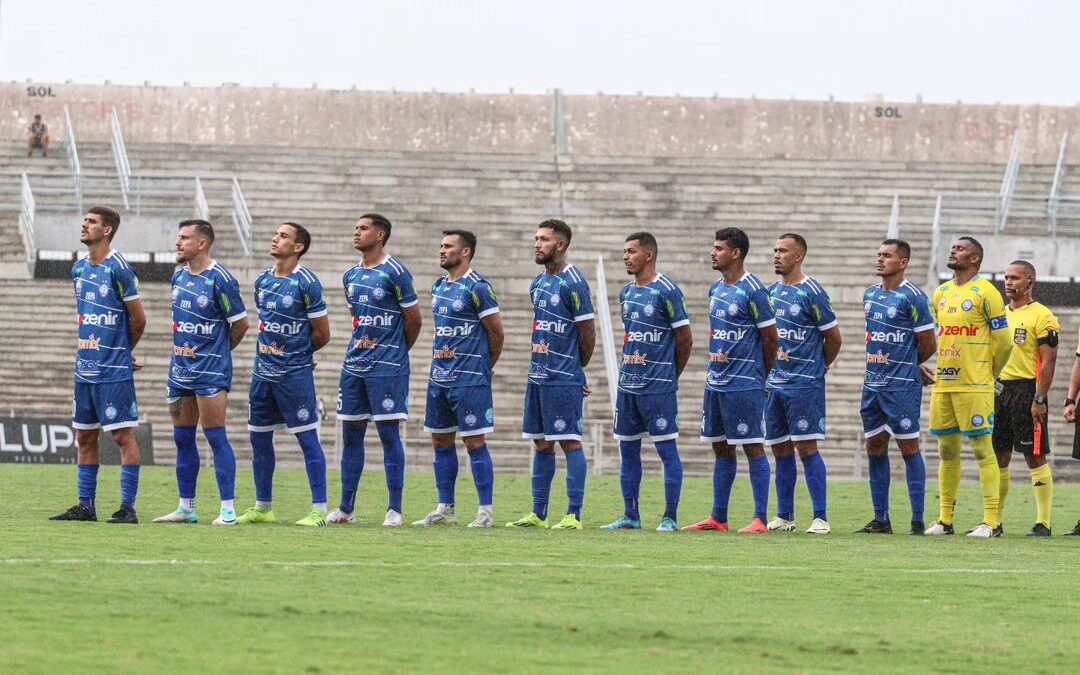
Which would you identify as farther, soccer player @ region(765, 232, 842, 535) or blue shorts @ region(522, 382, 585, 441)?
soccer player @ region(765, 232, 842, 535)

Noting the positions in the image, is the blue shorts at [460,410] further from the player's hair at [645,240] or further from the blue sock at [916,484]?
the blue sock at [916,484]

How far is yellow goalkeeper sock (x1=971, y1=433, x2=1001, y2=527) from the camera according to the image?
543 inches

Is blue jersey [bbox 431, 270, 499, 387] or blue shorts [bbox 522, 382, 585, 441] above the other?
blue jersey [bbox 431, 270, 499, 387]

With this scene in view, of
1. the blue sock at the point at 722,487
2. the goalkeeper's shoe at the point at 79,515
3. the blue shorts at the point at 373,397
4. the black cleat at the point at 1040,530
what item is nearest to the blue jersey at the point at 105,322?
the goalkeeper's shoe at the point at 79,515

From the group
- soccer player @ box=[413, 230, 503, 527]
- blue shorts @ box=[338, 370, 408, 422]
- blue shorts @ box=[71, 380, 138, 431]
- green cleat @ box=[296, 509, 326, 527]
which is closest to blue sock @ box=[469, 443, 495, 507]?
soccer player @ box=[413, 230, 503, 527]

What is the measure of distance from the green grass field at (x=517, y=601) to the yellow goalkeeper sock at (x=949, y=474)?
866mm

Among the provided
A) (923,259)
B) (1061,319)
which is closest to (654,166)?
(923,259)

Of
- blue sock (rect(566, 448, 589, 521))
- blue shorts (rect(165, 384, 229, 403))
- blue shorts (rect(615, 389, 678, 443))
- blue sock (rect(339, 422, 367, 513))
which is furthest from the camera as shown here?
blue shorts (rect(615, 389, 678, 443))

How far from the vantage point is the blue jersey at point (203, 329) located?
41.6 ft

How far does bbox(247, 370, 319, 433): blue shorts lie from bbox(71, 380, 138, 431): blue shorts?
2.80 ft

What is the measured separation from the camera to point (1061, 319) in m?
30.6

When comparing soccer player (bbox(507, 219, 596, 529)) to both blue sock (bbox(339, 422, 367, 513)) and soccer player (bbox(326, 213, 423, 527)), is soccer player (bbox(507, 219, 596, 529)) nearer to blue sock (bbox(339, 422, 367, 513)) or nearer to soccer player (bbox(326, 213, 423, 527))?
soccer player (bbox(326, 213, 423, 527))

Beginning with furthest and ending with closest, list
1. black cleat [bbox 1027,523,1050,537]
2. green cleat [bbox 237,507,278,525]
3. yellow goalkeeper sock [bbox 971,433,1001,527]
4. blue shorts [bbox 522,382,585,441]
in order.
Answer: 1. black cleat [bbox 1027,523,1050,537]
2. yellow goalkeeper sock [bbox 971,433,1001,527]
3. blue shorts [bbox 522,382,585,441]
4. green cleat [bbox 237,507,278,525]

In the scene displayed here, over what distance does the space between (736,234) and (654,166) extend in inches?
937
